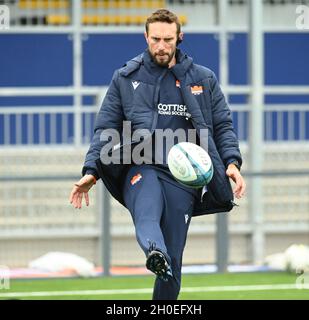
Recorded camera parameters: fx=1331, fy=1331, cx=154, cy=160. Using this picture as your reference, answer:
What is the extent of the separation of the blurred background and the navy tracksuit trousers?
19.1ft

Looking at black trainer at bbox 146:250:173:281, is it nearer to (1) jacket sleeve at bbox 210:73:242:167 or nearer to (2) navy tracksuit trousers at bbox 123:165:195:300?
(2) navy tracksuit trousers at bbox 123:165:195:300

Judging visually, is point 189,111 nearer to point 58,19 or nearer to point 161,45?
point 161,45

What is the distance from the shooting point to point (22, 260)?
1488cm

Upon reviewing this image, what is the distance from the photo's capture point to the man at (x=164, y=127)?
8.60 metres

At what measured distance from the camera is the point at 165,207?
28.4 ft

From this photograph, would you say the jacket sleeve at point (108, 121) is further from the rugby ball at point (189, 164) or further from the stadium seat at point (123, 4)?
the stadium seat at point (123, 4)

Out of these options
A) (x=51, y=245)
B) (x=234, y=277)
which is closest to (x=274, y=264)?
(x=234, y=277)

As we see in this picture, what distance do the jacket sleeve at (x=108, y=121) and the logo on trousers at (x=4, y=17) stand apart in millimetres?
6644

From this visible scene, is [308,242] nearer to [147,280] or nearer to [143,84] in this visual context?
[147,280]

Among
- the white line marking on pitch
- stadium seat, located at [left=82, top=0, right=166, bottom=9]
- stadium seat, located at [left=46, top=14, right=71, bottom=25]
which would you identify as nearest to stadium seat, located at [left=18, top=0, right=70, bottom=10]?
stadium seat, located at [left=46, top=14, right=71, bottom=25]

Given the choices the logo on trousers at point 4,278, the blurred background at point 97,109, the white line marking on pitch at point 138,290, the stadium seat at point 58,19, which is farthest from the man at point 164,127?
the stadium seat at point 58,19

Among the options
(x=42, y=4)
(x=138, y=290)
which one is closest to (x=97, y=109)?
(x=42, y=4)

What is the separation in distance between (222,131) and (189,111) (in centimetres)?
32

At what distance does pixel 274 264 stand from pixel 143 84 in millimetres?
6406
